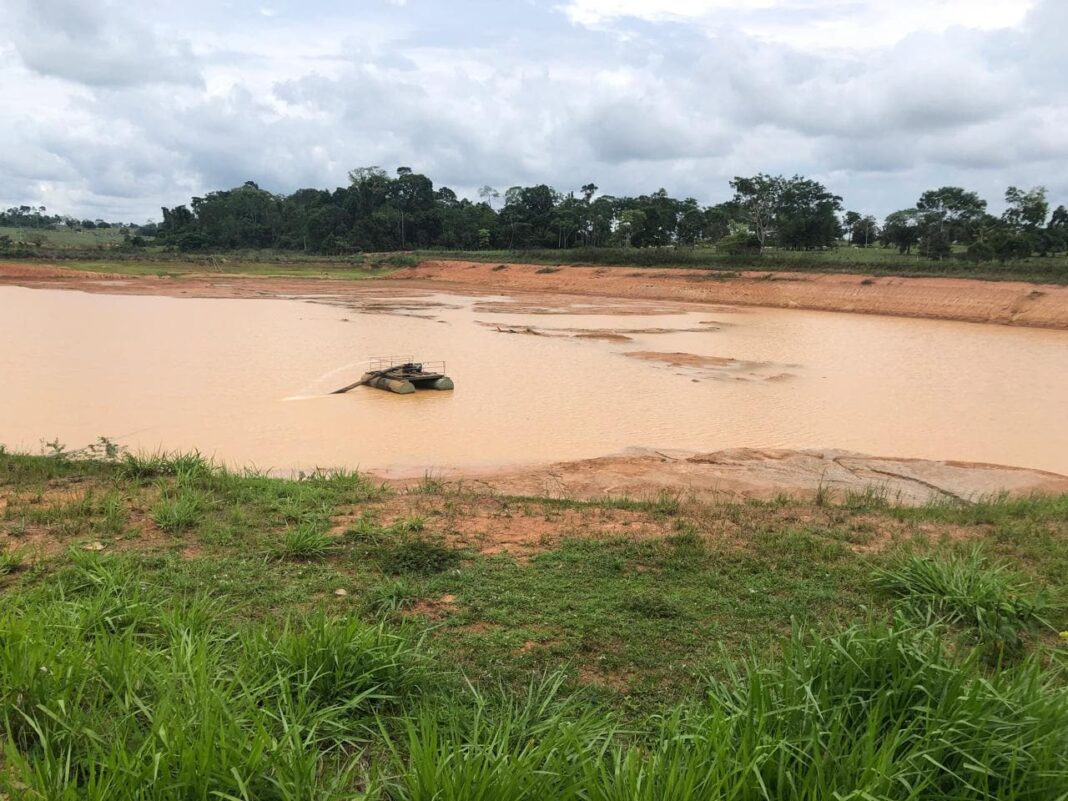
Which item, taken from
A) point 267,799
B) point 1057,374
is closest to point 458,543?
point 267,799

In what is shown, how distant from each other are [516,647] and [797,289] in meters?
39.7

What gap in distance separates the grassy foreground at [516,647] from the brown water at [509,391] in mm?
4609

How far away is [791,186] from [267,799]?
64.1m

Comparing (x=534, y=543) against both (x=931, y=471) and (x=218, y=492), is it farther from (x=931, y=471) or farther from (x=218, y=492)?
(x=931, y=471)

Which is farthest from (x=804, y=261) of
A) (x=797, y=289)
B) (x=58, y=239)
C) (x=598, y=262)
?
(x=58, y=239)

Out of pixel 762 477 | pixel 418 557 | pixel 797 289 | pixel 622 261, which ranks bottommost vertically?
pixel 762 477

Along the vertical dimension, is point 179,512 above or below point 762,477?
above

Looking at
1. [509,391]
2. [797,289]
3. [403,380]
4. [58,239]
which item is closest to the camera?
[403,380]

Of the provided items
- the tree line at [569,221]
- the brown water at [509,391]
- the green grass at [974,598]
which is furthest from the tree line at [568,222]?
the green grass at [974,598]

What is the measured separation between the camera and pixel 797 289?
130 feet

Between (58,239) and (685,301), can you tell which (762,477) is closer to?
(685,301)

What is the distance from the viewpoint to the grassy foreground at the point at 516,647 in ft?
7.07

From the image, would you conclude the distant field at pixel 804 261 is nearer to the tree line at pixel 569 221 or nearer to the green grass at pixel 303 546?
the tree line at pixel 569 221

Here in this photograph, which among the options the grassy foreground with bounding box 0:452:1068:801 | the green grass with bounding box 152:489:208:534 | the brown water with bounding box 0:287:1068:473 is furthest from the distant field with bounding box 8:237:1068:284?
the green grass with bounding box 152:489:208:534
